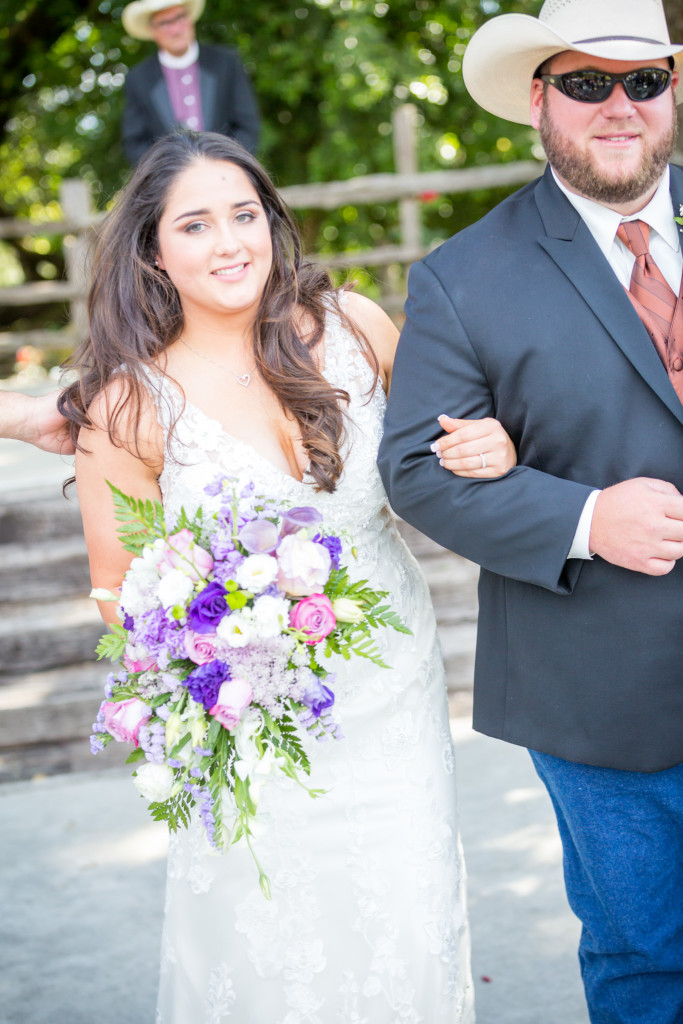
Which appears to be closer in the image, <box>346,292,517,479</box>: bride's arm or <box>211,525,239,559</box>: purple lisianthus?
<box>211,525,239,559</box>: purple lisianthus

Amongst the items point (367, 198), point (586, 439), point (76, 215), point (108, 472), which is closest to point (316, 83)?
point (367, 198)

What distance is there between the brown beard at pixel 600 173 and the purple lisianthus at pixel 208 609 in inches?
44.4

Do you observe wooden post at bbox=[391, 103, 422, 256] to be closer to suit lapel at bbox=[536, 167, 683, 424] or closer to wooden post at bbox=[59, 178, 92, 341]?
wooden post at bbox=[59, 178, 92, 341]

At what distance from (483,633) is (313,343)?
Answer: 86 cm

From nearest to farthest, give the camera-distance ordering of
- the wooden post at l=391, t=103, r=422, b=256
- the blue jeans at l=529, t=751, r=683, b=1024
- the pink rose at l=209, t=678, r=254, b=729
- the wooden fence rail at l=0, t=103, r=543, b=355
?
the pink rose at l=209, t=678, r=254, b=729, the blue jeans at l=529, t=751, r=683, b=1024, the wooden fence rail at l=0, t=103, r=543, b=355, the wooden post at l=391, t=103, r=422, b=256

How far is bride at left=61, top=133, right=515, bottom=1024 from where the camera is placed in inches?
95.3

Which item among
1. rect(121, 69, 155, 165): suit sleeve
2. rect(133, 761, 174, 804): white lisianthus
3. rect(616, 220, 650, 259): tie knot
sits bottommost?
rect(133, 761, 174, 804): white lisianthus

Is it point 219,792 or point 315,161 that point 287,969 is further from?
point 315,161

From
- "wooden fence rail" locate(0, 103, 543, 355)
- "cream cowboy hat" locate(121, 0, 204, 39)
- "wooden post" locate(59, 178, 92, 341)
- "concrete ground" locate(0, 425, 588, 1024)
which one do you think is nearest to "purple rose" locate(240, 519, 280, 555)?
"concrete ground" locate(0, 425, 588, 1024)

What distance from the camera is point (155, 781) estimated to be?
178 cm

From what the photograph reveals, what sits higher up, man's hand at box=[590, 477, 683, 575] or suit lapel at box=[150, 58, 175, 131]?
suit lapel at box=[150, 58, 175, 131]

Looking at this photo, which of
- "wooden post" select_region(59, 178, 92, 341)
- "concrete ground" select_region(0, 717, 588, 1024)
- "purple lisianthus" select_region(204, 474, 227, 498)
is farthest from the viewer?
"wooden post" select_region(59, 178, 92, 341)

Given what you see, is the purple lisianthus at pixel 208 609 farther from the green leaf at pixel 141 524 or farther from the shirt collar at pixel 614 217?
the shirt collar at pixel 614 217

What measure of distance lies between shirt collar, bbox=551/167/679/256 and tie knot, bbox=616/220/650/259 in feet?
0.04
